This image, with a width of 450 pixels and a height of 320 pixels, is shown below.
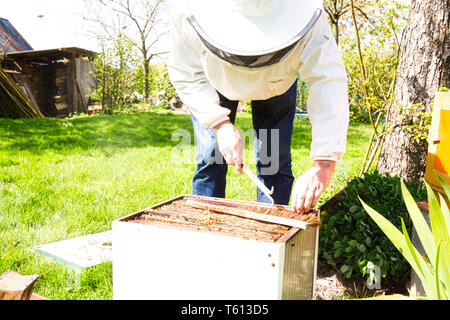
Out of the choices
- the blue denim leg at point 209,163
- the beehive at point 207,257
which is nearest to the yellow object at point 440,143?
the beehive at point 207,257

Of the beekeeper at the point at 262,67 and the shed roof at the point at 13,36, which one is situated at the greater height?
the shed roof at the point at 13,36

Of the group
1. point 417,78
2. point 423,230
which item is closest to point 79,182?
point 417,78

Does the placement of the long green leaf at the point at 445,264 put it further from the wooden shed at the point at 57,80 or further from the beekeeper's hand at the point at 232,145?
the wooden shed at the point at 57,80

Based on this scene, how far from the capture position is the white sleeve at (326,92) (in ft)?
5.19

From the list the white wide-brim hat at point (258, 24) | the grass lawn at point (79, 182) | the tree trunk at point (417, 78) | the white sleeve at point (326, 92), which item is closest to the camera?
the white wide-brim hat at point (258, 24)

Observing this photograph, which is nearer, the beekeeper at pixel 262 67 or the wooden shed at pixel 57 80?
the beekeeper at pixel 262 67

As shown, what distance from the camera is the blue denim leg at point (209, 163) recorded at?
2126mm

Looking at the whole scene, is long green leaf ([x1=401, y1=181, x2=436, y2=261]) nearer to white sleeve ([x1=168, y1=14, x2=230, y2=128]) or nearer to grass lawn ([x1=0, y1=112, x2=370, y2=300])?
white sleeve ([x1=168, y1=14, x2=230, y2=128])

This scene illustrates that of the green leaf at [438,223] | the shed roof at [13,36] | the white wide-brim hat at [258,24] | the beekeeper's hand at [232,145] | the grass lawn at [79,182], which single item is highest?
the shed roof at [13,36]

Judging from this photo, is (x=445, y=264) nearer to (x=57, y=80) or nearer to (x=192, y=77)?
(x=192, y=77)

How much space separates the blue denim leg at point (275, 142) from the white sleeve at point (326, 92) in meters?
0.52

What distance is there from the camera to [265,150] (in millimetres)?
2242

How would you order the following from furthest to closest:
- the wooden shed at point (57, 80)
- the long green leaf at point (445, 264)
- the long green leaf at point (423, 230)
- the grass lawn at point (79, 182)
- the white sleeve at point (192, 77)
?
the wooden shed at point (57, 80)
the grass lawn at point (79, 182)
the white sleeve at point (192, 77)
the long green leaf at point (423, 230)
the long green leaf at point (445, 264)
